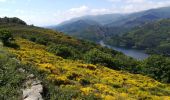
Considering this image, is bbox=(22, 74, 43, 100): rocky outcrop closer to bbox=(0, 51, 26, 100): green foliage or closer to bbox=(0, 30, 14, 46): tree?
bbox=(0, 51, 26, 100): green foliage

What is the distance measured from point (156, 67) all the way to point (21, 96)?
79383mm

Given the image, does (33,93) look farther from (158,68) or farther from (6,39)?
(158,68)

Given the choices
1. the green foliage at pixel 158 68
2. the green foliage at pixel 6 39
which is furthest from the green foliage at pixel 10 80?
the green foliage at pixel 158 68

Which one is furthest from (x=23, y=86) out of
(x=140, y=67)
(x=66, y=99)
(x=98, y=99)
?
(x=140, y=67)

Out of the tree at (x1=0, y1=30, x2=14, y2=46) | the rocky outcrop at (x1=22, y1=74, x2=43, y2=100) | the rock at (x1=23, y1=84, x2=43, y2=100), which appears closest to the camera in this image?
the rock at (x1=23, y1=84, x2=43, y2=100)

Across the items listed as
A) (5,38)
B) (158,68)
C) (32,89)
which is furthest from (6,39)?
(158,68)

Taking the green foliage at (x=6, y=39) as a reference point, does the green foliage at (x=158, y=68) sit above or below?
below

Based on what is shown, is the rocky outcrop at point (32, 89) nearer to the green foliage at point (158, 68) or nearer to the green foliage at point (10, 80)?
the green foliage at point (10, 80)

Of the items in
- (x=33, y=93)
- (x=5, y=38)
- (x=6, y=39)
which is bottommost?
(x=6, y=39)

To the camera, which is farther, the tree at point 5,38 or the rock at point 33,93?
the tree at point 5,38

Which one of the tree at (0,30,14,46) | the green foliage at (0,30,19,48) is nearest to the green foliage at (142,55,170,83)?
the green foliage at (0,30,19,48)

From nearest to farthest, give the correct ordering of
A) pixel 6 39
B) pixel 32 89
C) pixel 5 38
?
pixel 32 89 → pixel 5 38 → pixel 6 39

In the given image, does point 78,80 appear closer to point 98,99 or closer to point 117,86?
point 117,86

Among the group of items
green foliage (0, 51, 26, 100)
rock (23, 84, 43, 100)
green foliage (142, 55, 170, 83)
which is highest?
green foliage (0, 51, 26, 100)
